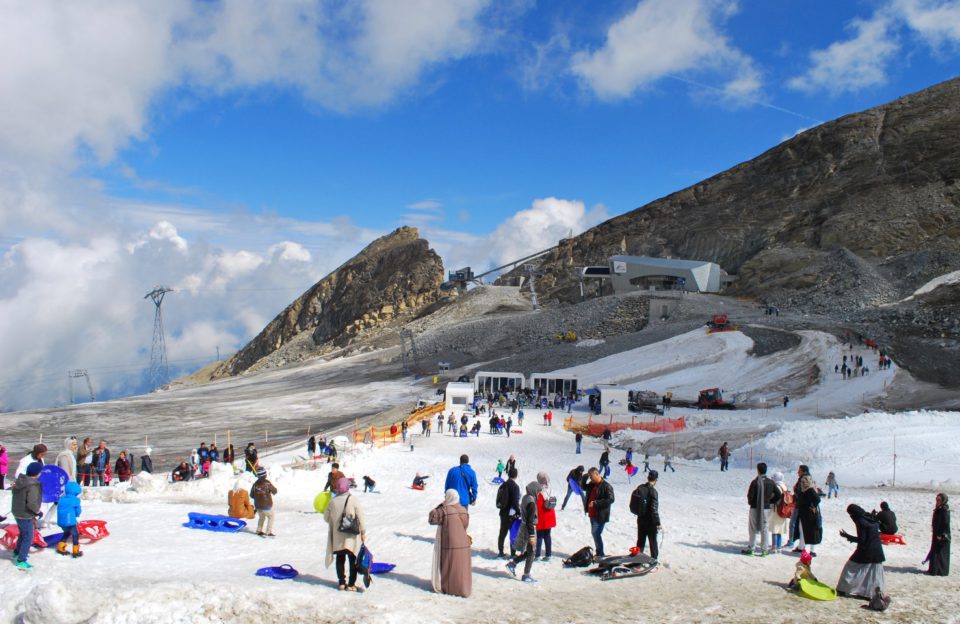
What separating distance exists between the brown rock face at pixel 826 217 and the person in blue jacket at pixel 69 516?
7363 cm

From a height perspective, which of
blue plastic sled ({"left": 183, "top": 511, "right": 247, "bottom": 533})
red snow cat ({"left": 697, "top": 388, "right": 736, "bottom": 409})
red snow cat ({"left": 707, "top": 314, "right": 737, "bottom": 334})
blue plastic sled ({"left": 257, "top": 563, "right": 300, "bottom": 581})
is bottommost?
blue plastic sled ({"left": 257, "top": 563, "right": 300, "bottom": 581})

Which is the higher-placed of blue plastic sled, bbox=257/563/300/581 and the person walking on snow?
the person walking on snow

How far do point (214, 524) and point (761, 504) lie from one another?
279 inches

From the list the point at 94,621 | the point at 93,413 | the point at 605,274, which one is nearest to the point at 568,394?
the point at 93,413

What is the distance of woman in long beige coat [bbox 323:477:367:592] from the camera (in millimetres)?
7258

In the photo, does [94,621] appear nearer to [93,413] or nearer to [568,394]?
[568,394]

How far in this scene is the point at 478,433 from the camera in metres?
26.7

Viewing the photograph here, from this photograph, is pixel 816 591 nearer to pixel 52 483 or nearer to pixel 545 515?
pixel 545 515

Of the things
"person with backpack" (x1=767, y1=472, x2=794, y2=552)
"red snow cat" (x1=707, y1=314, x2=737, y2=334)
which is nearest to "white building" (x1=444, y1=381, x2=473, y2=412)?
"red snow cat" (x1=707, y1=314, x2=737, y2=334)

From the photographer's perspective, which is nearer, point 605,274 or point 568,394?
point 568,394

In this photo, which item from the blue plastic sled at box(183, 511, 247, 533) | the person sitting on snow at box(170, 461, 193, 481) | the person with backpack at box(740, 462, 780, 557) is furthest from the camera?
the person sitting on snow at box(170, 461, 193, 481)

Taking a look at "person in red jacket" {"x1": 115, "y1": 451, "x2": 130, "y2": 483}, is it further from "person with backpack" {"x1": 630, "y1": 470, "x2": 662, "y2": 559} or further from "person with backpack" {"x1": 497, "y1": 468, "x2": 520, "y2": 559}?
"person with backpack" {"x1": 630, "y1": 470, "x2": 662, "y2": 559}

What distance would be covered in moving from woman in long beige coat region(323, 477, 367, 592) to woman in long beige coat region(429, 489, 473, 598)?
0.75 meters

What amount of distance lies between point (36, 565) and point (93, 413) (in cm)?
4730
